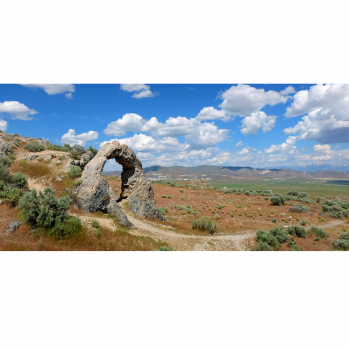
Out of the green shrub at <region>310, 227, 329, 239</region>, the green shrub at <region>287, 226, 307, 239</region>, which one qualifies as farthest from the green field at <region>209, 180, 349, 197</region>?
the green shrub at <region>287, 226, 307, 239</region>

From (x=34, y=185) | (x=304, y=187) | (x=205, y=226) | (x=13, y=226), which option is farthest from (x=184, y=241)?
(x=304, y=187)

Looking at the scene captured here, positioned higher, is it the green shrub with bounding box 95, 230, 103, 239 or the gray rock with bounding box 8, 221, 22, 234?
the gray rock with bounding box 8, 221, 22, 234

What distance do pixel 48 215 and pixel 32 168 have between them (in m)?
12.0

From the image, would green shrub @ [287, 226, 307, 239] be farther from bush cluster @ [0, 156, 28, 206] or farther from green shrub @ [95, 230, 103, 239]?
bush cluster @ [0, 156, 28, 206]

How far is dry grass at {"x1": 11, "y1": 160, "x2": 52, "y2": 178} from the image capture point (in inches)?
643

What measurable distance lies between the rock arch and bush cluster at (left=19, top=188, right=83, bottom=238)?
354 centimetres

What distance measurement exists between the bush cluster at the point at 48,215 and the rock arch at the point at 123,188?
354 centimetres

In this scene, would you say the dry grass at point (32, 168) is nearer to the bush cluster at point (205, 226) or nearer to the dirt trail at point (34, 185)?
the dirt trail at point (34, 185)

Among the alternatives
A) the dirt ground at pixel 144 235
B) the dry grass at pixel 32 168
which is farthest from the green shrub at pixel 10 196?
the dry grass at pixel 32 168

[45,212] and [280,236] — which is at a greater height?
[45,212]

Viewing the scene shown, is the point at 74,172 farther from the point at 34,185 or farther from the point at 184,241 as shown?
the point at 184,241

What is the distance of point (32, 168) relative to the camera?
1684 cm
